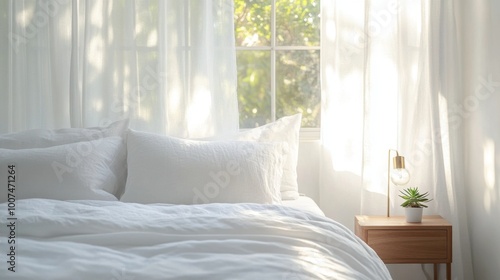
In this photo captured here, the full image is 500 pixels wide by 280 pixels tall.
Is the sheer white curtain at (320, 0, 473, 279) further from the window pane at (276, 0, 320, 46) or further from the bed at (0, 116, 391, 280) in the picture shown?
the bed at (0, 116, 391, 280)

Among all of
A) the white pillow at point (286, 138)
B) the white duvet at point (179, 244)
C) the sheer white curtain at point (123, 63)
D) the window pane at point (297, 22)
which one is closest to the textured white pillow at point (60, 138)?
the sheer white curtain at point (123, 63)

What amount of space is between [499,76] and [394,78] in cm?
74

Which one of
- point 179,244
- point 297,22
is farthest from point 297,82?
point 179,244

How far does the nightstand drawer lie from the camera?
3961 millimetres

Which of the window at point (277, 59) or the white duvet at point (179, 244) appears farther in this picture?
the window at point (277, 59)

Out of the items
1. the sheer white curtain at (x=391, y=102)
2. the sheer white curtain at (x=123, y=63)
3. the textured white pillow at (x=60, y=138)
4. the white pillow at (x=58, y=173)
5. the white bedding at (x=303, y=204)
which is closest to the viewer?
the white pillow at (x=58, y=173)

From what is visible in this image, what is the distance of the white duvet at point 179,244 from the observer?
2.39m

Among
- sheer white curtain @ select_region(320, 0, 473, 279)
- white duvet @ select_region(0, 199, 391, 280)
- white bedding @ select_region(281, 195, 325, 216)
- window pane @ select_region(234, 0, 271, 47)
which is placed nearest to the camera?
white duvet @ select_region(0, 199, 391, 280)

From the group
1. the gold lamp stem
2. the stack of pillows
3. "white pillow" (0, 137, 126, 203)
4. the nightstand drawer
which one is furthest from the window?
"white pillow" (0, 137, 126, 203)

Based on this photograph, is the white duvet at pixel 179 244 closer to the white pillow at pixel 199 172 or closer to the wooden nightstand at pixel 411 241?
the white pillow at pixel 199 172

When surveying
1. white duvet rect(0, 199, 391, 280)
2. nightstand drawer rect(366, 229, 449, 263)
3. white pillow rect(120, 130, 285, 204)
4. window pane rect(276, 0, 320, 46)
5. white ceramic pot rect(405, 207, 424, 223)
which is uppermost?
window pane rect(276, 0, 320, 46)

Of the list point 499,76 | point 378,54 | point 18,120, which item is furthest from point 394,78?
point 18,120

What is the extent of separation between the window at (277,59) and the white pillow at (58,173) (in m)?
1.17

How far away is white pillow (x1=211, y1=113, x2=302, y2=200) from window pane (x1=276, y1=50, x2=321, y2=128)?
17.9 inches
